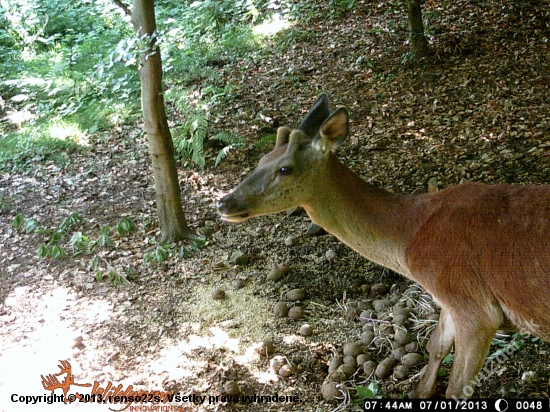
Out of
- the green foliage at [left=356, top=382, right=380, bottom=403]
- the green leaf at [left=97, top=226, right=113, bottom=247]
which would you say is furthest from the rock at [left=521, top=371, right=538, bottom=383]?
the green leaf at [left=97, top=226, right=113, bottom=247]

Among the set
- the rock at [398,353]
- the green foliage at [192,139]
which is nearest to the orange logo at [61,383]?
the rock at [398,353]

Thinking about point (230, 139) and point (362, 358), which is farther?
point (230, 139)

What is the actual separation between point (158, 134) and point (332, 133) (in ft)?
8.41

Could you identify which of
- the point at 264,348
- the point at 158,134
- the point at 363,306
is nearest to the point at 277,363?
the point at 264,348

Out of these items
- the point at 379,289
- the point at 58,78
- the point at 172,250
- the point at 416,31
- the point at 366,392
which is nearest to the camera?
the point at 366,392

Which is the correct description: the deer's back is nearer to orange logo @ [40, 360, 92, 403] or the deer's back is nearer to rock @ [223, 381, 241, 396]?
rock @ [223, 381, 241, 396]

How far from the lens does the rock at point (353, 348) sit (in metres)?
4.73

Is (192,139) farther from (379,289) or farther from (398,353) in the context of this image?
(398,353)

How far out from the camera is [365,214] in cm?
408

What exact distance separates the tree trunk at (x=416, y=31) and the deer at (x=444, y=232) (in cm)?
533

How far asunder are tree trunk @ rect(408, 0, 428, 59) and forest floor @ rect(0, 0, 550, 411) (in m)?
0.23

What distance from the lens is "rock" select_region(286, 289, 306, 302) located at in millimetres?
5453

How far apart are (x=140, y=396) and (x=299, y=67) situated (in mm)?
6925

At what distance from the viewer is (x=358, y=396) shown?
4.36 metres
